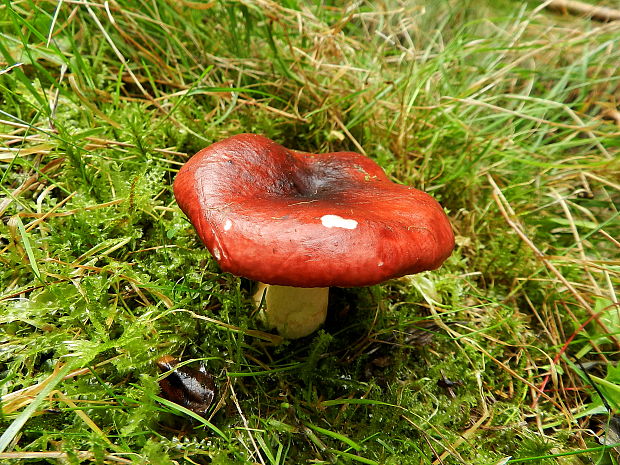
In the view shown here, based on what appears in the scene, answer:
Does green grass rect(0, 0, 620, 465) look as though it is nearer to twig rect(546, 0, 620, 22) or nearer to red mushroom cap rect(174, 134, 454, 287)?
red mushroom cap rect(174, 134, 454, 287)

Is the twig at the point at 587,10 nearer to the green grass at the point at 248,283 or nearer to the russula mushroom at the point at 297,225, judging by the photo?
the green grass at the point at 248,283

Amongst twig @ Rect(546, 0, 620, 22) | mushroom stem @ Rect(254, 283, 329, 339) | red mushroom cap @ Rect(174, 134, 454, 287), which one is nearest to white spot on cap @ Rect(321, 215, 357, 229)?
red mushroom cap @ Rect(174, 134, 454, 287)

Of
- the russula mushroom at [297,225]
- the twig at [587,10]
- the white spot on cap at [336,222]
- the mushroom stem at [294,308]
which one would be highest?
the twig at [587,10]

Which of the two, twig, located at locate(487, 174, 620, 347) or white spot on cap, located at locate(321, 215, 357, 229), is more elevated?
white spot on cap, located at locate(321, 215, 357, 229)

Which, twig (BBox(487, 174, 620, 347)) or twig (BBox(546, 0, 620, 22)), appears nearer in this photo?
twig (BBox(487, 174, 620, 347))

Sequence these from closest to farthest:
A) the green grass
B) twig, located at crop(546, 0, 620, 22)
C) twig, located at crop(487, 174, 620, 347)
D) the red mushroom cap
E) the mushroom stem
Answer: the red mushroom cap < the green grass < the mushroom stem < twig, located at crop(487, 174, 620, 347) < twig, located at crop(546, 0, 620, 22)

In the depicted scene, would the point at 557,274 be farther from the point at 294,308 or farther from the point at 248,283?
the point at 248,283

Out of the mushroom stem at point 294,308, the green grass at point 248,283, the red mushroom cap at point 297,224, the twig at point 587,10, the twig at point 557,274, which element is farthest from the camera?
the twig at point 587,10

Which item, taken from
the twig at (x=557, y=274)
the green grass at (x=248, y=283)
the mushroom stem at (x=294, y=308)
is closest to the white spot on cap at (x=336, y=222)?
the mushroom stem at (x=294, y=308)
